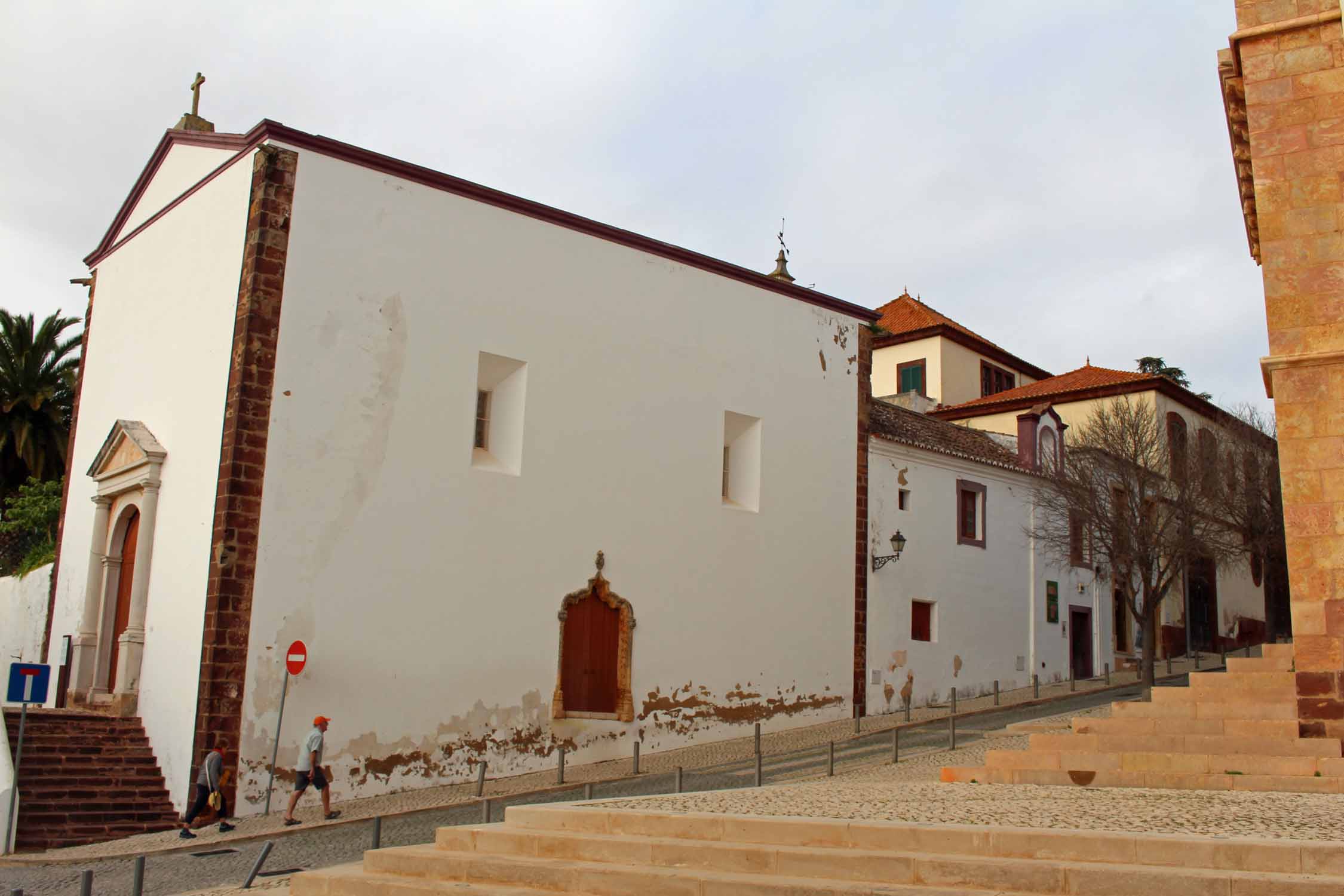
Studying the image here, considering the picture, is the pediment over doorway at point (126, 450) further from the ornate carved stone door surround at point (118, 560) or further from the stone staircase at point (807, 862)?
the stone staircase at point (807, 862)

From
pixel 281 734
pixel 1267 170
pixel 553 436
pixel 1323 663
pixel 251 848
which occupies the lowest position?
pixel 251 848

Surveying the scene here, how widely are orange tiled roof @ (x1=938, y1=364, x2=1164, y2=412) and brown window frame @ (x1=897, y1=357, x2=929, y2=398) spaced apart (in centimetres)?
103

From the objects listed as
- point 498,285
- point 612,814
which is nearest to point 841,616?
point 498,285

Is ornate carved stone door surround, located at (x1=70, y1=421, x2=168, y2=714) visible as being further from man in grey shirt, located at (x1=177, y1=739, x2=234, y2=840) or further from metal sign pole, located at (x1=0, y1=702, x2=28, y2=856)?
man in grey shirt, located at (x1=177, y1=739, x2=234, y2=840)

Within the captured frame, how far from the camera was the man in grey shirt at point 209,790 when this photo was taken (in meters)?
14.0

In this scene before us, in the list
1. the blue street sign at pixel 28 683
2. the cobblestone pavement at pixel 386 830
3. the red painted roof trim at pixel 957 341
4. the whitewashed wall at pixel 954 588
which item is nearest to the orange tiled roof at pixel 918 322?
the red painted roof trim at pixel 957 341

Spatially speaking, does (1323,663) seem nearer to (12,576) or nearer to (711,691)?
(711,691)

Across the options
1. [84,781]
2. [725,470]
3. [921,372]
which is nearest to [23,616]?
[84,781]

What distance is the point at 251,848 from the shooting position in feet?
42.1

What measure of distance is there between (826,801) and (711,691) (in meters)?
10.4

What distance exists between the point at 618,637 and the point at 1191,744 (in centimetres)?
935

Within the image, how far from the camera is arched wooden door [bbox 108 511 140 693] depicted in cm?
1795

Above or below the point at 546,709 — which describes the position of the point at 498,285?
above

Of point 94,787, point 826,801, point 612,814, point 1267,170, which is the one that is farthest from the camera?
point 94,787
